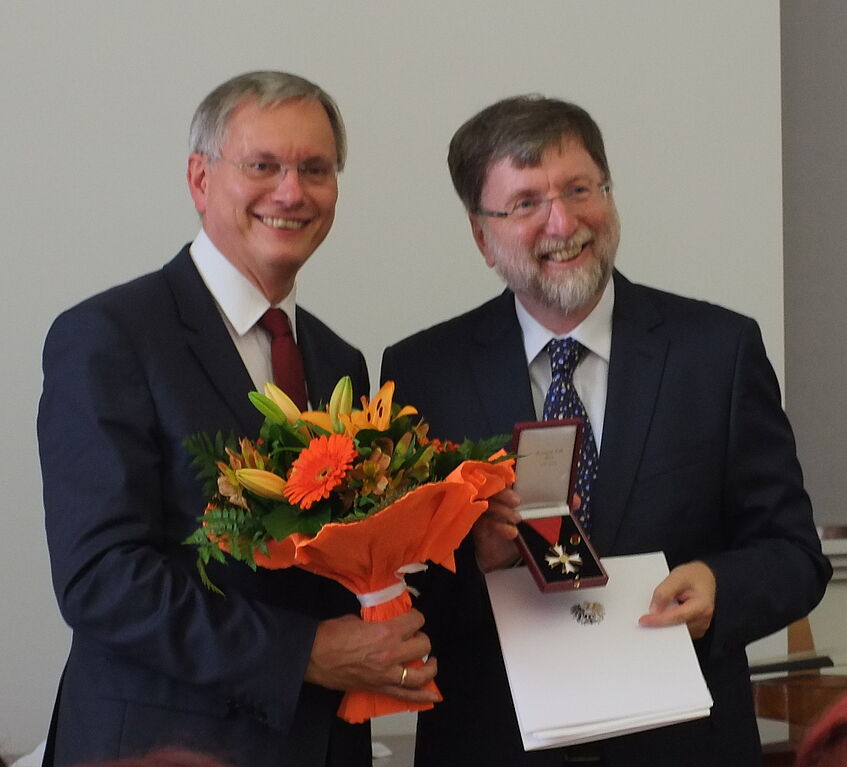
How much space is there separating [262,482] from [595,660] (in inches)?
25.2

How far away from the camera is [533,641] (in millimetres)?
2119

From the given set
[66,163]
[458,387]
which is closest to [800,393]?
[458,387]

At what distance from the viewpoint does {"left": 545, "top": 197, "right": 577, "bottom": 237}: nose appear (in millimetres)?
2518

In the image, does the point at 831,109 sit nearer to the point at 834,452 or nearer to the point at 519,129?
the point at 834,452

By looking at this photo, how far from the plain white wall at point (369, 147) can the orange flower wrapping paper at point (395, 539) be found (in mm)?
1827

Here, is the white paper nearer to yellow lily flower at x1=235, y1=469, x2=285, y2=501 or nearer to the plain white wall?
yellow lily flower at x1=235, y1=469, x2=285, y2=501

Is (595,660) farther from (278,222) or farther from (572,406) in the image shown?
(278,222)

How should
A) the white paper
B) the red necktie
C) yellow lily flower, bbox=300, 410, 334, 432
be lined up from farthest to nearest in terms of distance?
the red necktie, the white paper, yellow lily flower, bbox=300, 410, 334, 432

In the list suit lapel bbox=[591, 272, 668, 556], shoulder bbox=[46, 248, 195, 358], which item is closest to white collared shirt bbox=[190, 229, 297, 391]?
shoulder bbox=[46, 248, 195, 358]

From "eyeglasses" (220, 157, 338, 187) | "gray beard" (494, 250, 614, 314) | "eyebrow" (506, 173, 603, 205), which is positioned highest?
"eyeglasses" (220, 157, 338, 187)

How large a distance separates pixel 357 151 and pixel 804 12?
1.71 metres

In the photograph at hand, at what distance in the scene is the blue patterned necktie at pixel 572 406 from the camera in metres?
2.43

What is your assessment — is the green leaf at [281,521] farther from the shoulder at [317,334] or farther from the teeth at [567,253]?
the teeth at [567,253]

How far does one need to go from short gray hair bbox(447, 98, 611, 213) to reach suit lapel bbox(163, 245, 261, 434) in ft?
2.09
